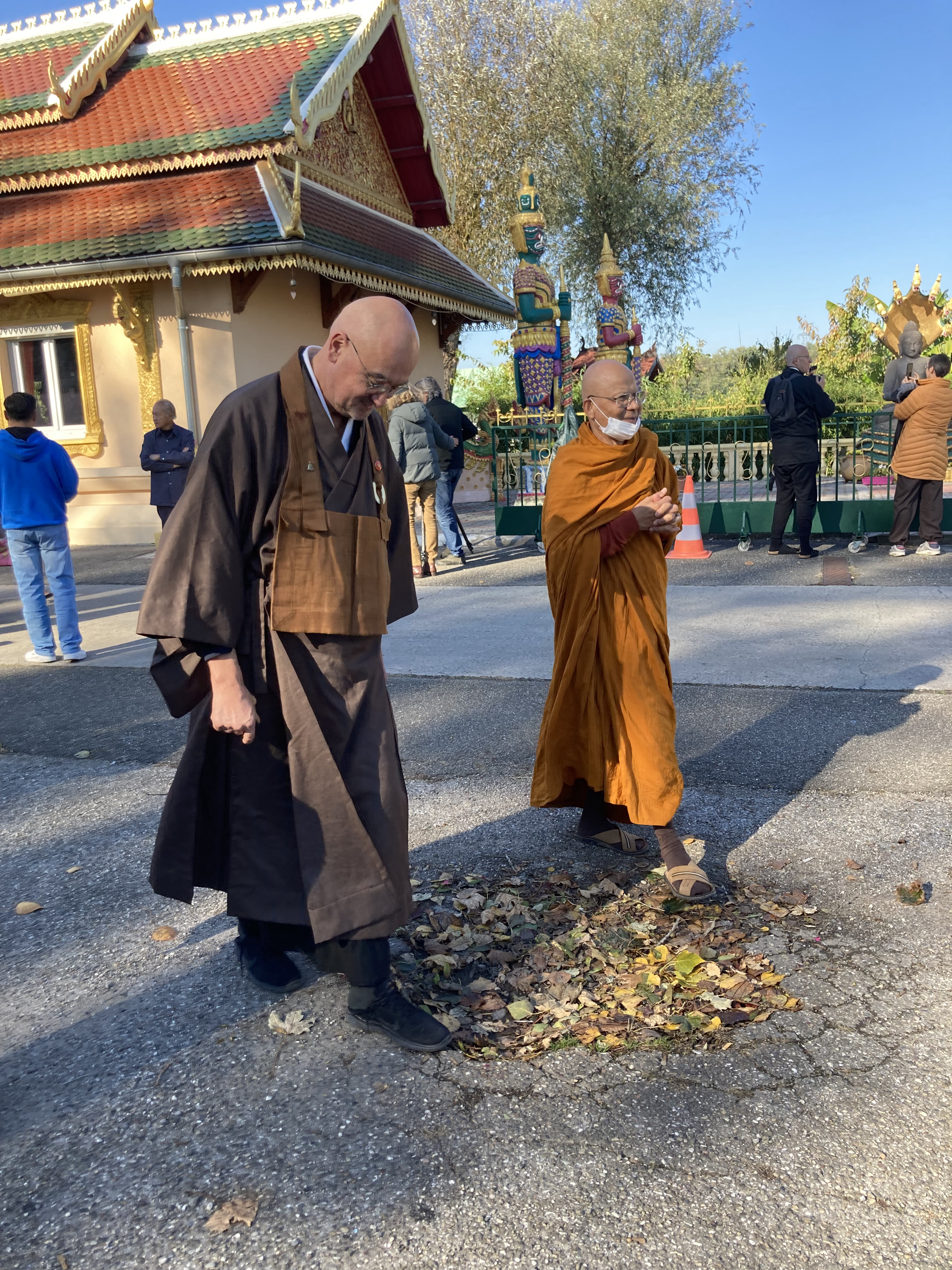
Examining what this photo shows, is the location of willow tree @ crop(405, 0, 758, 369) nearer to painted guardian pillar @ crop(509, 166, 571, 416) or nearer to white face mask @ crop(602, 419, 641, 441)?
painted guardian pillar @ crop(509, 166, 571, 416)

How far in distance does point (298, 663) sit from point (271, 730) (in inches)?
7.8

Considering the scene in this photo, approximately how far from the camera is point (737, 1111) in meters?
2.37

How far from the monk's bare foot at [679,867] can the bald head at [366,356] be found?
1.76 metres

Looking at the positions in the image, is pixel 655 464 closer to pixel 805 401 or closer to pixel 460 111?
pixel 805 401

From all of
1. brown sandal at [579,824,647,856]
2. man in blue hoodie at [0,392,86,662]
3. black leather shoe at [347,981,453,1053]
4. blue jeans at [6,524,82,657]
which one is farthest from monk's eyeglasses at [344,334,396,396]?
blue jeans at [6,524,82,657]

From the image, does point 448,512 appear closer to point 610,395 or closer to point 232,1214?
point 610,395

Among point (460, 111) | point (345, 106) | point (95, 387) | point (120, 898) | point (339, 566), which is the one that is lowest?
point (120, 898)

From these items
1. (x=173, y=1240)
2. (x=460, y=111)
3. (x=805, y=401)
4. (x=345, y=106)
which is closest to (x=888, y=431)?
(x=805, y=401)

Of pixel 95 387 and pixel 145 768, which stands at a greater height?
pixel 95 387

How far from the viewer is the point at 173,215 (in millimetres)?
13438

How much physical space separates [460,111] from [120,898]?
23.9 metres

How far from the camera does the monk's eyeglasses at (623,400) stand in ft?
11.5

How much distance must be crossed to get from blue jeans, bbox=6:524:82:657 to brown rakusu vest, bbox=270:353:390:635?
5132 millimetres

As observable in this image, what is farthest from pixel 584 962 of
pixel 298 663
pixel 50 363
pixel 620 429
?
pixel 50 363
